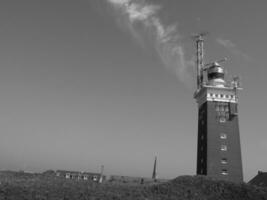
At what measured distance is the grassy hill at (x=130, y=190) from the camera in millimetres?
32375

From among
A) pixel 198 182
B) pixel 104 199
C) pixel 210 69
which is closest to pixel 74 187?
pixel 104 199

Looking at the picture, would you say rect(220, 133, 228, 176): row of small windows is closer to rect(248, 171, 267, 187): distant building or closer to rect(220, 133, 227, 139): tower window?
rect(220, 133, 227, 139): tower window

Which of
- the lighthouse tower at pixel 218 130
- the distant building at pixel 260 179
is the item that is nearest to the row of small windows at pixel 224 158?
the lighthouse tower at pixel 218 130

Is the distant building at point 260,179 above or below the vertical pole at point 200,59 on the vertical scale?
below

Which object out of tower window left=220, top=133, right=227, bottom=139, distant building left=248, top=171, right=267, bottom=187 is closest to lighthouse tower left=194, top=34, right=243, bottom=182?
tower window left=220, top=133, right=227, bottom=139

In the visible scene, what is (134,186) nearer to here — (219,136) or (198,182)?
(198,182)

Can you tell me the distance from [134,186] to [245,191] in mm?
13814

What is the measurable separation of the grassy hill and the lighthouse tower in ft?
36.4

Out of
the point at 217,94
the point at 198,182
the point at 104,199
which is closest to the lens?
the point at 104,199

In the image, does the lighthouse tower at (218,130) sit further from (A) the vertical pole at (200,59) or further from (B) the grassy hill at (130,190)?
(B) the grassy hill at (130,190)

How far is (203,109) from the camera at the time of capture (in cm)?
5619

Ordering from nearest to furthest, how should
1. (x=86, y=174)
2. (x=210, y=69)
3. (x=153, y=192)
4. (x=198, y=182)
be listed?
→ (x=153, y=192)
(x=198, y=182)
(x=210, y=69)
(x=86, y=174)

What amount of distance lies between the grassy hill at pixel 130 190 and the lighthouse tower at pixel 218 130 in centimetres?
1110

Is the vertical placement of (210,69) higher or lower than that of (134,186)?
higher
